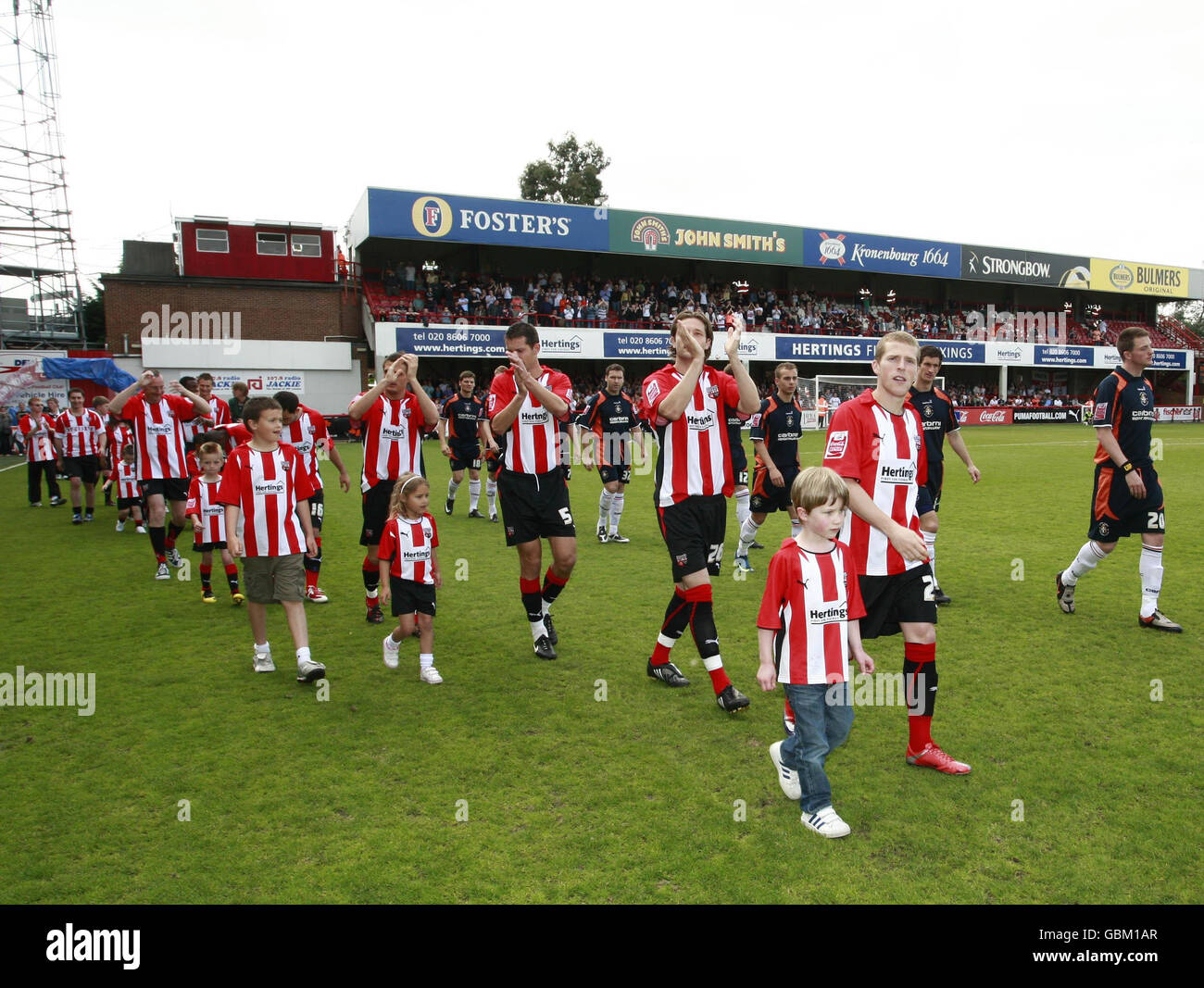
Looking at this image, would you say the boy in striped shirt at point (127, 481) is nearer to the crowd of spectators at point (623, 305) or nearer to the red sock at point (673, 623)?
the red sock at point (673, 623)

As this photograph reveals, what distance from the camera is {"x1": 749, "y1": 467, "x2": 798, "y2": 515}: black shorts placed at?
9.01 meters

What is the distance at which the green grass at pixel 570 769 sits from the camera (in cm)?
320

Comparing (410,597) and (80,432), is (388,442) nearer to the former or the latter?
(410,597)

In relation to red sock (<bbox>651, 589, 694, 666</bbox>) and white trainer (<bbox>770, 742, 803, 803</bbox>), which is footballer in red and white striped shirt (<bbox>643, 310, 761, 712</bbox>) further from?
white trainer (<bbox>770, 742, 803, 803</bbox>)

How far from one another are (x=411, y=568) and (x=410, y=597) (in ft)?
0.71

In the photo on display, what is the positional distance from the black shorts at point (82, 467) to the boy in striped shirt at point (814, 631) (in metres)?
14.8

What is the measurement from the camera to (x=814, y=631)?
11.9 ft

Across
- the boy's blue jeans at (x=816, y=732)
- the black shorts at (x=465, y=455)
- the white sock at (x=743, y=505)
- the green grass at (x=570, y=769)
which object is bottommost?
the green grass at (x=570, y=769)

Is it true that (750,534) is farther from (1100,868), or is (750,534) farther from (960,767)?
(1100,868)

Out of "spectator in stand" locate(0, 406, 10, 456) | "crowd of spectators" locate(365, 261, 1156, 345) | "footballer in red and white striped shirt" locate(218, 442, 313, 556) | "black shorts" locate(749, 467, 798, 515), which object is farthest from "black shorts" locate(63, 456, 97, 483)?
"crowd of spectators" locate(365, 261, 1156, 345)

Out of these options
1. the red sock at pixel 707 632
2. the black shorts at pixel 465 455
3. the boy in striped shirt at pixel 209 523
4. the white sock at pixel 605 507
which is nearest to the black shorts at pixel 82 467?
the black shorts at pixel 465 455
